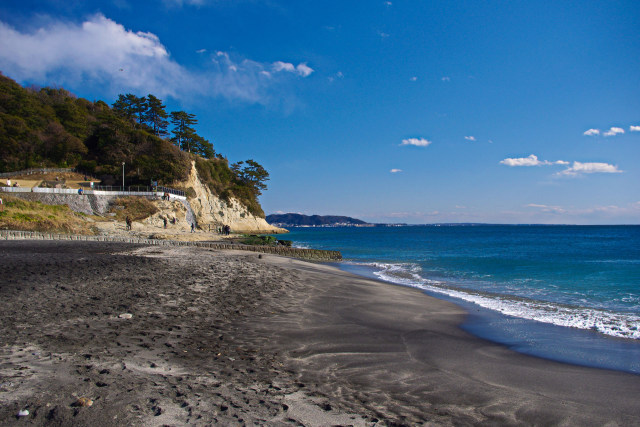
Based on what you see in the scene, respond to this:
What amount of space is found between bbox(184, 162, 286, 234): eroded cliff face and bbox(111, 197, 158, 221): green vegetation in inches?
515

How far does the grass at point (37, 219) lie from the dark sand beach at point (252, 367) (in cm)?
1900

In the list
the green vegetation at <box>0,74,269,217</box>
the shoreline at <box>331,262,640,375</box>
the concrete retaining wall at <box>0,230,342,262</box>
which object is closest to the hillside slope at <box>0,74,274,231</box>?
the green vegetation at <box>0,74,269,217</box>

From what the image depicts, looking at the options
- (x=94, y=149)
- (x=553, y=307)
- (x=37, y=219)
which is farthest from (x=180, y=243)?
(x=94, y=149)

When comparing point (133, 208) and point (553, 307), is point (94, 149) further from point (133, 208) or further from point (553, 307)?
point (553, 307)

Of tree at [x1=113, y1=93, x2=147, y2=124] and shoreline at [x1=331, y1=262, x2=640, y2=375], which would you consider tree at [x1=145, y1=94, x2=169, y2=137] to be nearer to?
tree at [x1=113, y1=93, x2=147, y2=124]

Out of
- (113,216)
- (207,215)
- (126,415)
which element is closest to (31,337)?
(126,415)

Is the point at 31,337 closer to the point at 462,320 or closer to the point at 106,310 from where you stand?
the point at 106,310

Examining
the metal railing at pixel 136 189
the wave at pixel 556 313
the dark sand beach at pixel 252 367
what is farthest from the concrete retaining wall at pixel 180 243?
the metal railing at pixel 136 189

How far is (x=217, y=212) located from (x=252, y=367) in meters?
62.5

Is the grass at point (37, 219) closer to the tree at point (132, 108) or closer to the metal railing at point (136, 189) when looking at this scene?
the metal railing at point (136, 189)

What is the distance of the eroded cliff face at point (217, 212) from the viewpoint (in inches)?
2251

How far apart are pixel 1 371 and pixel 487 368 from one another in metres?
7.66

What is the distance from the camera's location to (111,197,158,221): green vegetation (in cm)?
4041

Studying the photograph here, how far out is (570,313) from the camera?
12.1 m
